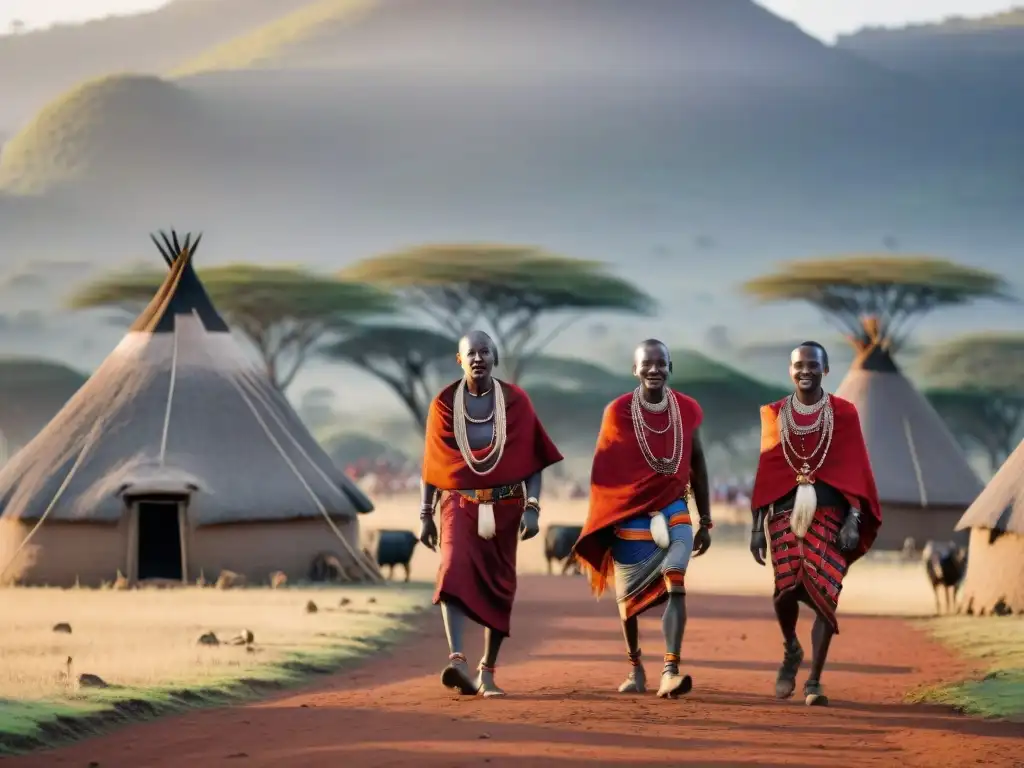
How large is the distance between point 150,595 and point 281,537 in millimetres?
2585

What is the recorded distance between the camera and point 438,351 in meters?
50.1

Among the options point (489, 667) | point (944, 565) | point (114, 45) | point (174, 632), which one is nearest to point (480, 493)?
point (489, 667)

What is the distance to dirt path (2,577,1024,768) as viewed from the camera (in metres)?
9.22

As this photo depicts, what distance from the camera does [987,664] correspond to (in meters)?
15.0

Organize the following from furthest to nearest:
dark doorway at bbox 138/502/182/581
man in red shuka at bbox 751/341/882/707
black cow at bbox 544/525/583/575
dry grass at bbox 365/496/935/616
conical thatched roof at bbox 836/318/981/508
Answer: conical thatched roof at bbox 836/318/981/508 → black cow at bbox 544/525/583/575 → dark doorway at bbox 138/502/182/581 → dry grass at bbox 365/496/935/616 → man in red shuka at bbox 751/341/882/707

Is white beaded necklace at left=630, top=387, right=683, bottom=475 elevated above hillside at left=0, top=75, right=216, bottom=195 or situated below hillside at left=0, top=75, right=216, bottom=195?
below

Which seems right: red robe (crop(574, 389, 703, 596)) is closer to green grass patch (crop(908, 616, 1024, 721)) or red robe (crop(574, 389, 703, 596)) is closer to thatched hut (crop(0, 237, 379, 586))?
green grass patch (crop(908, 616, 1024, 721))

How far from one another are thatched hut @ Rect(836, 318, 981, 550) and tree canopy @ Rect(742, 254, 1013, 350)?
54.0ft

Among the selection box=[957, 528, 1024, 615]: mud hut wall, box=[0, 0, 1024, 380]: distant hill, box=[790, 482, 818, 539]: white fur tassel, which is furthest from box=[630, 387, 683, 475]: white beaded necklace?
box=[0, 0, 1024, 380]: distant hill

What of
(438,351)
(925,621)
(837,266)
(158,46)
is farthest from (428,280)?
(158,46)

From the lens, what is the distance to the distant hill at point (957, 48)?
15825 cm

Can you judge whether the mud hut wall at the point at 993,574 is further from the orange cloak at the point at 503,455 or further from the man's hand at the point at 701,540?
the orange cloak at the point at 503,455

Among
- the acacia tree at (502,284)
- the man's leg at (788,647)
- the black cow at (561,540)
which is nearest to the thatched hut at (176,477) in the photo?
the black cow at (561,540)

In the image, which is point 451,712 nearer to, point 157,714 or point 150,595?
point 157,714
